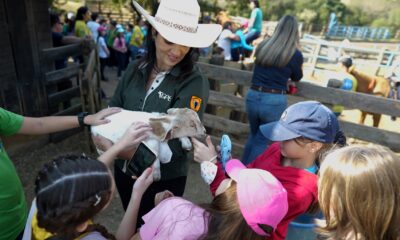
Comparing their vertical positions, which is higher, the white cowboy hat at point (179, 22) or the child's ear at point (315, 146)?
the white cowboy hat at point (179, 22)

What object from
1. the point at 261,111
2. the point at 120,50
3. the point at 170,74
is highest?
the point at 170,74

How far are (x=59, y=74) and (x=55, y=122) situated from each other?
3118 mm

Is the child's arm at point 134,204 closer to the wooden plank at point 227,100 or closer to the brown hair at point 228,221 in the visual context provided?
the brown hair at point 228,221

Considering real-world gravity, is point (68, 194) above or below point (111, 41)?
above

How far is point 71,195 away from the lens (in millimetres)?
1101

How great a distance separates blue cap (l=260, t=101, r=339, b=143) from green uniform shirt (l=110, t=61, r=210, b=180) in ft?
1.55

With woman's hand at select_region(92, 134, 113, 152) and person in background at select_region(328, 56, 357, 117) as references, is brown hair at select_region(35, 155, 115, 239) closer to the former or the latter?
woman's hand at select_region(92, 134, 113, 152)

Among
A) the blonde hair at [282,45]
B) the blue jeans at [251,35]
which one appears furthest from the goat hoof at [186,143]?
the blue jeans at [251,35]

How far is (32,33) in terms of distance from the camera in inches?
158

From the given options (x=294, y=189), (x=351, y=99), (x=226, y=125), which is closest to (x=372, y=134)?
(x=351, y=99)

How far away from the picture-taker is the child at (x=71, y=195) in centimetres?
110

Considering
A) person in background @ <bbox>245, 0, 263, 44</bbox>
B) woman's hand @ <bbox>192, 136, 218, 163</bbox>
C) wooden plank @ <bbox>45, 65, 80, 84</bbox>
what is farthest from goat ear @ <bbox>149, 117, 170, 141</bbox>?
person in background @ <bbox>245, 0, 263, 44</bbox>

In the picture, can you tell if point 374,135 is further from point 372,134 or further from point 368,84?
point 368,84

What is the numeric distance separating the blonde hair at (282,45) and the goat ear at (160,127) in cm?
204
